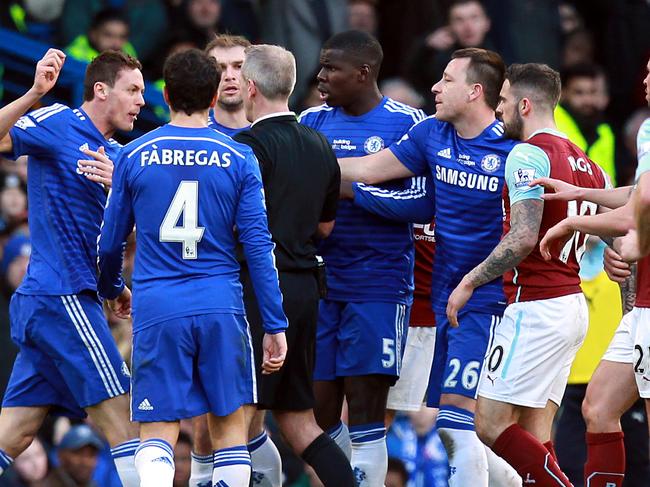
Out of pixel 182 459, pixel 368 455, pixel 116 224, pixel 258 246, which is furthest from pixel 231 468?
pixel 182 459

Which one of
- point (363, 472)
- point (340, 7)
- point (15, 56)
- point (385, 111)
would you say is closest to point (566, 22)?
point (340, 7)

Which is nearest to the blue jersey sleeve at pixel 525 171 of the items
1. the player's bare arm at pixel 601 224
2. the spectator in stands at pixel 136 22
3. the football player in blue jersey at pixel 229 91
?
the player's bare arm at pixel 601 224

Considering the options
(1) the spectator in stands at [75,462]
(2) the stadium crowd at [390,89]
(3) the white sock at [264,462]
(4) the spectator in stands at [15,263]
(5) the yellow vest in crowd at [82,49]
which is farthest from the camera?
(5) the yellow vest in crowd at [82,49]

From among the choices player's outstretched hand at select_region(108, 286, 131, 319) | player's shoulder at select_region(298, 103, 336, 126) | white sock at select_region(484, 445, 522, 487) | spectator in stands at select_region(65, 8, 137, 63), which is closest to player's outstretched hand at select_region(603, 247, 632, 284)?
white sock at select_region(484, 445, 522, 487)

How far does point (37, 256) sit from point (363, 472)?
2.29 metres

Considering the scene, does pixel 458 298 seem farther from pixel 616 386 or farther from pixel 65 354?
pixel 65 354

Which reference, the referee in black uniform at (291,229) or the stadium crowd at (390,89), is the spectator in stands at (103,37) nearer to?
the stadium crowd at (390,89)

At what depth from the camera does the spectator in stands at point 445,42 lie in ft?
46.7

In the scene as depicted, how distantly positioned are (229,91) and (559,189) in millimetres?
2525

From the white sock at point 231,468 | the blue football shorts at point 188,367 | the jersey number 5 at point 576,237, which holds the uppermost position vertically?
the jersey number 5 at point 576,237

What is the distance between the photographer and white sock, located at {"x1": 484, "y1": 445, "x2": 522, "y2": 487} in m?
8.92

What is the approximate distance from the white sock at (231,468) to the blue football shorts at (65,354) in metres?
0.92

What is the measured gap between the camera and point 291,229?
854 cm

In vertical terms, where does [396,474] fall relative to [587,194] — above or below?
below
